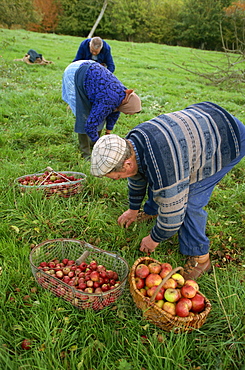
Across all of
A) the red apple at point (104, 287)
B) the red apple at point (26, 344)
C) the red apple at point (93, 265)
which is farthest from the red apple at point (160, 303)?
the red apple at point (26, 344)

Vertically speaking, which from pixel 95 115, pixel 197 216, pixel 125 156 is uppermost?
pixel 125 156

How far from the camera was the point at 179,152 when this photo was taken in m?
1.88

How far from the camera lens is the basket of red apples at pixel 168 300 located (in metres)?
1.75

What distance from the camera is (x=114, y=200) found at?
333 centimetres

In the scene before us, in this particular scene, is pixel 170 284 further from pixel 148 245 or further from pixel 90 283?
pixel 90 283

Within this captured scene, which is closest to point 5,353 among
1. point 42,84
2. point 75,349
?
point 75,349

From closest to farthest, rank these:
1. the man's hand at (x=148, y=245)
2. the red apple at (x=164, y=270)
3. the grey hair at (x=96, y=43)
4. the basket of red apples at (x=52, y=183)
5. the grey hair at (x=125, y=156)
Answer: the grey hair at (x=125, y=156) < the red apple at (x=164, y=270) < the man's hand at (x=148, y=245) < the basket of red apples at (x=52, y=183) < the grey hair at (x=96, y=43)

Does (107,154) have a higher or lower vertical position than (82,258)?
higher

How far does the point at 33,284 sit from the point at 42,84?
7603 millimetres

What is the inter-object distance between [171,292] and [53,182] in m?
2.05

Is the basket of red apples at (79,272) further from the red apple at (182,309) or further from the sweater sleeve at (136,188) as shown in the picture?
the sweater sleeve at (136,188)

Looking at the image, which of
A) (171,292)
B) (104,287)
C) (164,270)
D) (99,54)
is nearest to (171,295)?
(171,292)

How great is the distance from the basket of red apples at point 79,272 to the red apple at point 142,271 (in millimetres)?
98

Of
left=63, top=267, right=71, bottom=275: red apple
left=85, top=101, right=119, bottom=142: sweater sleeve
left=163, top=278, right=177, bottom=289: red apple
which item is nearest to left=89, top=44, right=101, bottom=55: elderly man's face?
left=85, top=101, right=119, bottom=142: sweater sleeve
